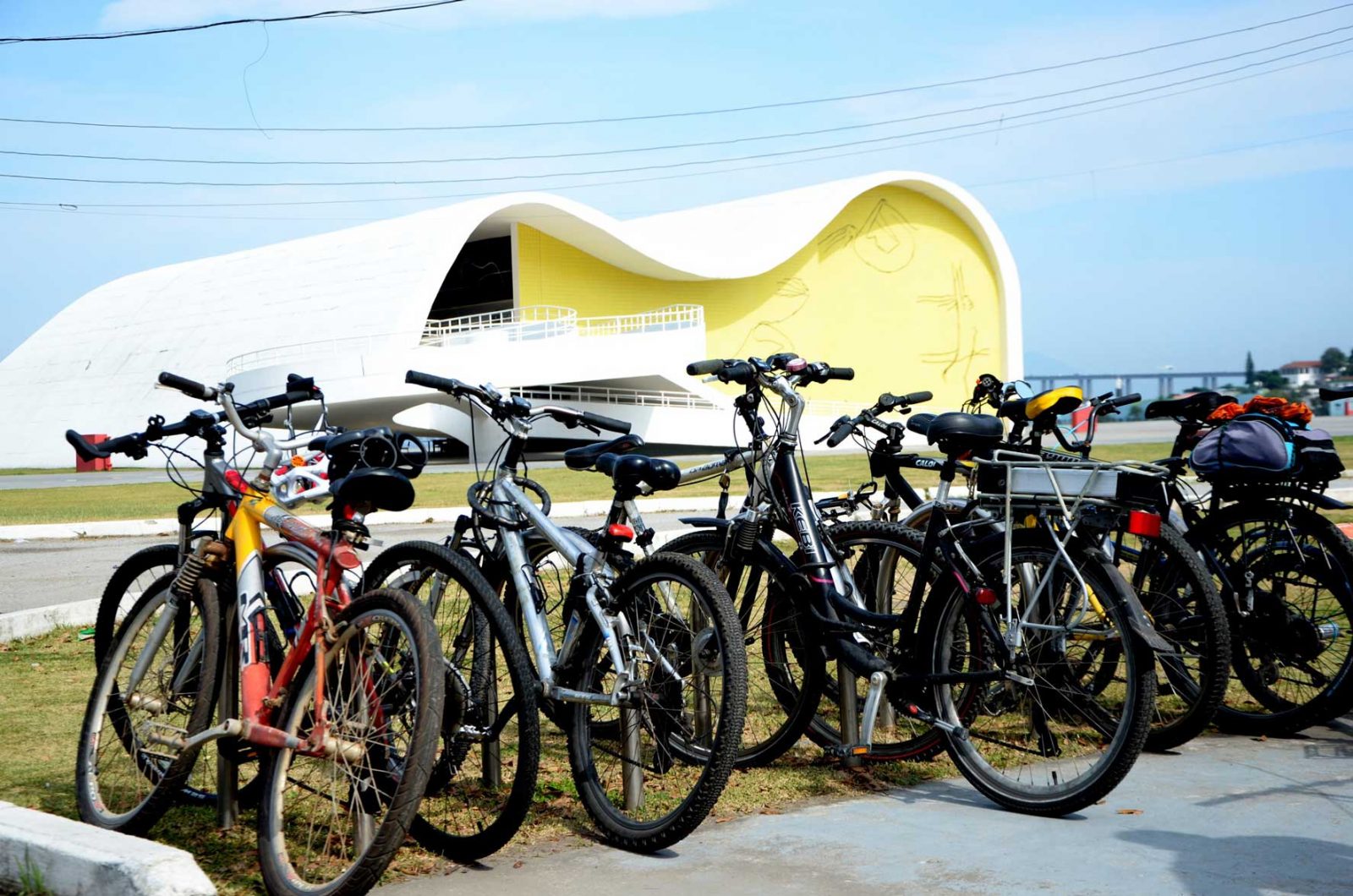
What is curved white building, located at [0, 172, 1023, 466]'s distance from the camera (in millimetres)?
37969

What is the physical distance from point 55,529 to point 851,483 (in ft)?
34.4

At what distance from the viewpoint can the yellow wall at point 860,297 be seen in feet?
157

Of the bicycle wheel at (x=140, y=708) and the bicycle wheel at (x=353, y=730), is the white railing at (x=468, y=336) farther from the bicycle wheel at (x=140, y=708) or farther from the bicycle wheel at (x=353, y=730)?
the bicycle wheel at (x=353, y=730)

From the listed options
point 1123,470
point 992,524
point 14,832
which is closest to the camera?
point 14,832

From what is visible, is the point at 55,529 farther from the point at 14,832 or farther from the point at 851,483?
the point at 14,832

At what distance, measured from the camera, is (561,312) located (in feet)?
152

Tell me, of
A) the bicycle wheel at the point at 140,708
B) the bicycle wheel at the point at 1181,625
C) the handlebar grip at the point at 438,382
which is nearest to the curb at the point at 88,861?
the bicycle wheel at the point at 140,708

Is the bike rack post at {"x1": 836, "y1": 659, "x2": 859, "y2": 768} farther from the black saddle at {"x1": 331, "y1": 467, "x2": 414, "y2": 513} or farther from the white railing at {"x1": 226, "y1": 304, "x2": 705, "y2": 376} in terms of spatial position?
the white railing at {"x1": 226, "y1": 304, "x2": 705, "y2": 376}

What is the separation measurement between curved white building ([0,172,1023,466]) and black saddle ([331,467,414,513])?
31256 mm

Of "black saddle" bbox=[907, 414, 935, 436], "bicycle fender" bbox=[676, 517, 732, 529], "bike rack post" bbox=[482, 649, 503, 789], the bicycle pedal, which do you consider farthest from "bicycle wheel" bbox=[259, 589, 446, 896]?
"black saddle" bbox=[907, 414, 935, 436]

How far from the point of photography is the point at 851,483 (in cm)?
2012

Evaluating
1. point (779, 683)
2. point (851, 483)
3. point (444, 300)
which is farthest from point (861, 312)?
point (779, 683)

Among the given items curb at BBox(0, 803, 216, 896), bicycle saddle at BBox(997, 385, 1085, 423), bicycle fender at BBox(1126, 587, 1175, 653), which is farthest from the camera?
bicycle saddle at BBox(997, 385, 1085, 423)

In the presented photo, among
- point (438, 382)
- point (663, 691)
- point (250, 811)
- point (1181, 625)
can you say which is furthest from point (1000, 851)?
point (250, 811)
